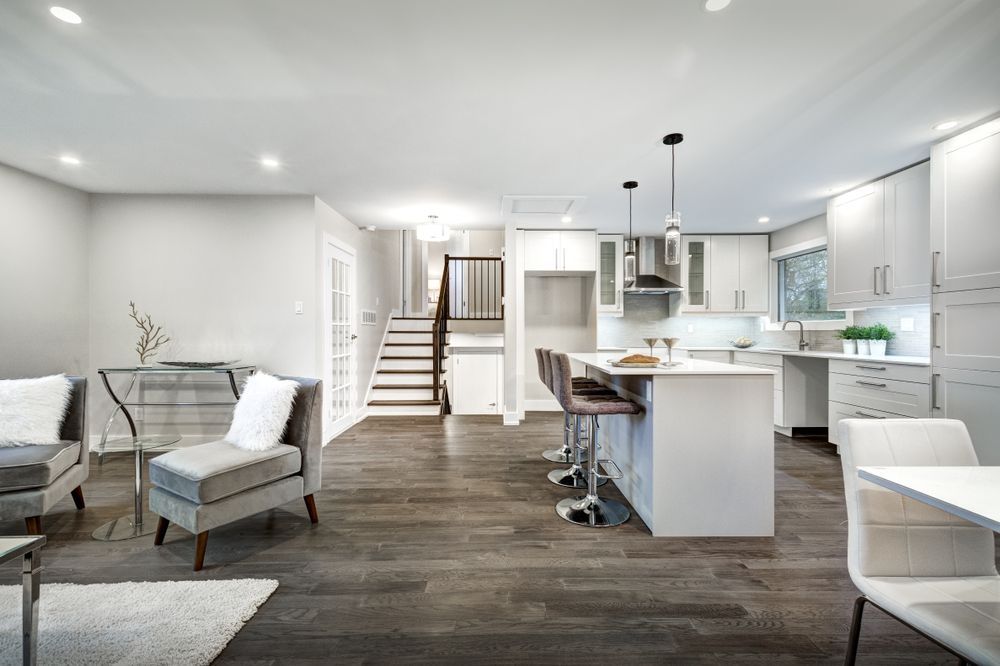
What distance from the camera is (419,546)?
2295 millimetres

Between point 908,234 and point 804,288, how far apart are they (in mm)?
1880

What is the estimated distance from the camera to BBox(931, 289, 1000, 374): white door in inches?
103

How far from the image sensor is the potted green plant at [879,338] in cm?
385

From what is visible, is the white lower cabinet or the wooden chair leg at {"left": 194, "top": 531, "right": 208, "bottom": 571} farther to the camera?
the white lower cabinet

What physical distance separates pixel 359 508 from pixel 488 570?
3.72 ft

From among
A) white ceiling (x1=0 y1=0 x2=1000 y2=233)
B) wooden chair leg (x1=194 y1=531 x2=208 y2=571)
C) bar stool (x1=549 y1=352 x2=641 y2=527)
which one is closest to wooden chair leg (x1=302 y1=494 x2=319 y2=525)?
wooden chair leg (x1=194 y1=531 x2=208 y2=571)

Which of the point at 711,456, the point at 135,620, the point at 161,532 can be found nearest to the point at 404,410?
the point at 161,532

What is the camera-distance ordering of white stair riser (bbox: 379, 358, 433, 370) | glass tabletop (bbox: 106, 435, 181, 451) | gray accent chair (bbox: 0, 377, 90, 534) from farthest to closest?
white stair riser (bbox: 379, 358, 433, 370) < glass tabletop (bbox: 106, 435, 181, 451) < gray accent chair (bbox: 0, 377, 90, 534)

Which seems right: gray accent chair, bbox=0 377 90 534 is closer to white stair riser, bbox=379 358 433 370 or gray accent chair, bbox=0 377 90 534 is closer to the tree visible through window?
white stair riser, bbox=379 358 433 370

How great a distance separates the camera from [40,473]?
2291 mm

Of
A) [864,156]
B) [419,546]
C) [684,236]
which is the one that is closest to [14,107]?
[419,546]

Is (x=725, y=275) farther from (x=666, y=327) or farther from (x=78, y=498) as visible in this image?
(x=78, y=498)

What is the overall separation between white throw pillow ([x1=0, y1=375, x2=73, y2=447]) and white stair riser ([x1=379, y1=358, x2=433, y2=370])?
383 centimetres

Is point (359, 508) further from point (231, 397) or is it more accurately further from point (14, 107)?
point (14, 107)
